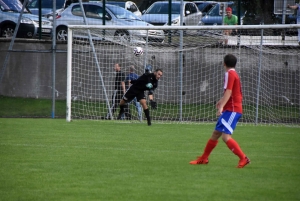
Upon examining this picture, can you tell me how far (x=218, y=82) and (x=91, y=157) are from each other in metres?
11.1

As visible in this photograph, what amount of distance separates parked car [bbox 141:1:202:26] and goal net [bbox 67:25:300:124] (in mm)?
1317

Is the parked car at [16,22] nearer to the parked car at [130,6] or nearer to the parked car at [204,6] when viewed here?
the parked car at [130,6]

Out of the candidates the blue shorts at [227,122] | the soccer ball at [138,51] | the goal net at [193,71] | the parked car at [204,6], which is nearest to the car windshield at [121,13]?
the goal net at [193,71]

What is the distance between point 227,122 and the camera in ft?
32.6

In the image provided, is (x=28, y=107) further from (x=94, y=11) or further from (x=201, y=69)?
(x=201, y=69)

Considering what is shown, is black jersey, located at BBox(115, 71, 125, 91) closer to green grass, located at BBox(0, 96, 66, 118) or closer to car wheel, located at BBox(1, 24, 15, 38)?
green grass, located at BBox(0, 96, 66, 118)

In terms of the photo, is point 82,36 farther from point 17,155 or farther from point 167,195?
point 167,195

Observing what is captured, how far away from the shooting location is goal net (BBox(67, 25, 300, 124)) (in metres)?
20.4

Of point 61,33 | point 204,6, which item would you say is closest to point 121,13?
point 61,33

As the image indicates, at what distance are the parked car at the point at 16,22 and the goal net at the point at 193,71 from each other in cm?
238

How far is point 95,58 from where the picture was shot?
20703 millimetres

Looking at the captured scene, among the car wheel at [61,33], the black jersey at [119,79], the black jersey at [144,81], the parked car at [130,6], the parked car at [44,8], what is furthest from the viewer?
the parked car at [130,6]

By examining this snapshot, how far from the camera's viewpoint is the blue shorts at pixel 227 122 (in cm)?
990

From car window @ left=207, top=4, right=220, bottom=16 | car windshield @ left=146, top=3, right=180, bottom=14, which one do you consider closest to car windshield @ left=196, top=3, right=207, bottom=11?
car window @ left=207, top=4, right=220, bottom=16
